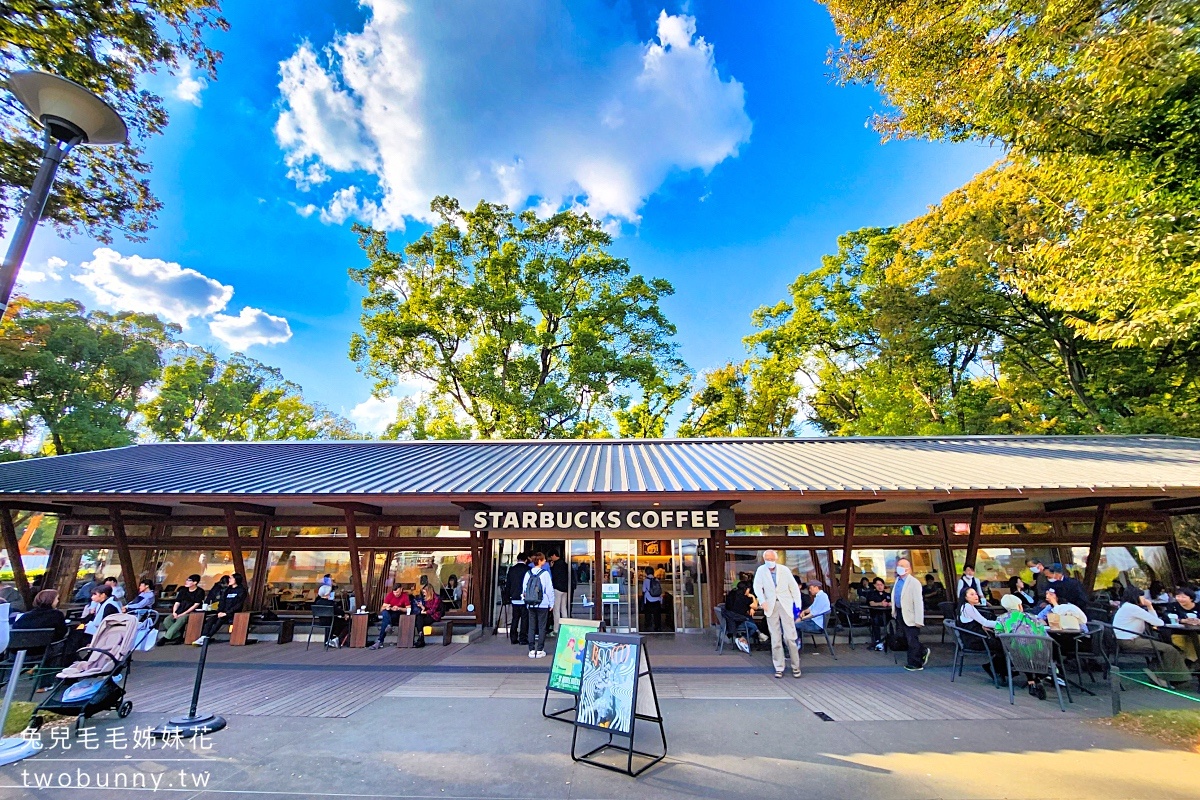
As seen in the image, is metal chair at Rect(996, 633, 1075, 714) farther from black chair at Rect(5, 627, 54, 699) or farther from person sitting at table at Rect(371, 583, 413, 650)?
black chair at Rect(5, 627, 54, 699)

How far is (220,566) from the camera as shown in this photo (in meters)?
12.0

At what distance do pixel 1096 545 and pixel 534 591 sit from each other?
12.5 m

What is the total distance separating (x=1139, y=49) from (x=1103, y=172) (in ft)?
6.03

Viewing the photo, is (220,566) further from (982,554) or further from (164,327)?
(164,327)

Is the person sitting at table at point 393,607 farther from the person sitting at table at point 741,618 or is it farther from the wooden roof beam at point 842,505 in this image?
the wooden roof beam at point 842,505

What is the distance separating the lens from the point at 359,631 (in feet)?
32.7

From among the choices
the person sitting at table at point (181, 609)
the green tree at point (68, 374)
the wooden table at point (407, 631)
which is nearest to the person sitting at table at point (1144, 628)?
the wooden table at point (407, 631)

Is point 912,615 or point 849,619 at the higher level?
point 912,615

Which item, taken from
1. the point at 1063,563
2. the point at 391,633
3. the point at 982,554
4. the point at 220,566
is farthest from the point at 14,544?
the point at 1063,563

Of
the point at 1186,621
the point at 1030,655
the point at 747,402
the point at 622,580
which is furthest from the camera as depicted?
the point at 747,402

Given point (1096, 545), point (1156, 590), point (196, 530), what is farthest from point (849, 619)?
point (196, 530)

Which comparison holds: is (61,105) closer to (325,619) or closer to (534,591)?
(534,591)

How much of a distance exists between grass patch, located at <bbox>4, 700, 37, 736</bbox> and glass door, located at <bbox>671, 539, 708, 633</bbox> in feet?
33.7

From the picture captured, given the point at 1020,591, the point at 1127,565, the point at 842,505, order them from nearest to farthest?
the point at 1020,591, the point at 842,505, the point at 1127,565
